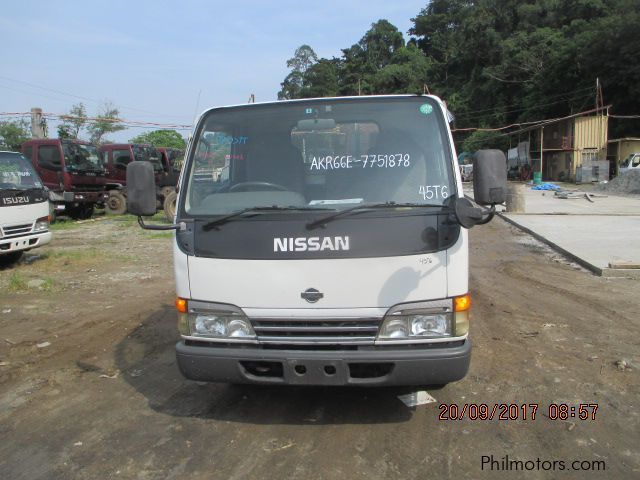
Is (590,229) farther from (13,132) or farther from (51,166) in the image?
(13,132)

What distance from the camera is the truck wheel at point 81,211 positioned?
18.1 meters

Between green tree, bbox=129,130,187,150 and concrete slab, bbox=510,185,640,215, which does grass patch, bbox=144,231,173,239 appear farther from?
green tree, bbox=129,130,187,150

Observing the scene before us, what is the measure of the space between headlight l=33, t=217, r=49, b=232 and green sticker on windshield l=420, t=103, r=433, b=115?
814 cm

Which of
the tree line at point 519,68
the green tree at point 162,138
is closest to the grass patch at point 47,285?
the tree line at point 519,68

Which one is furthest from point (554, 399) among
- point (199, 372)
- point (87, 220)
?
point (87, 220)

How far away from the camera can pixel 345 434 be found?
351 cm

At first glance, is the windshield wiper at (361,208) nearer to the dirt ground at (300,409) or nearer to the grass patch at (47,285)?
the dirt ground at (300,409)

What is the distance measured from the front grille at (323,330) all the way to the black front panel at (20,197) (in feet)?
24.0

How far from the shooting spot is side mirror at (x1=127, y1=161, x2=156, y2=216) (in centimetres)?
368

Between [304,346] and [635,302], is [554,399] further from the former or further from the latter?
[635,302]

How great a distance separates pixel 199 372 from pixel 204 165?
144 centimetres

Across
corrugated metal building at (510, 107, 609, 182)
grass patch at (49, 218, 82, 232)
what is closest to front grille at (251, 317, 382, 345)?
grass patch at (49, 218, 82, 232)

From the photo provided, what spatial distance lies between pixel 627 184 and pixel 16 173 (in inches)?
962

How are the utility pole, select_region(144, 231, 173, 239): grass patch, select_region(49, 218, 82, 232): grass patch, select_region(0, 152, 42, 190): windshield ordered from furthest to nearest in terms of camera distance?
the utility pole
select_region(49, 218, 82, 232): grass patch
select_region(144, 231, 173, 239): grass patch
select_region(0, 152, 42, 190): windshield
